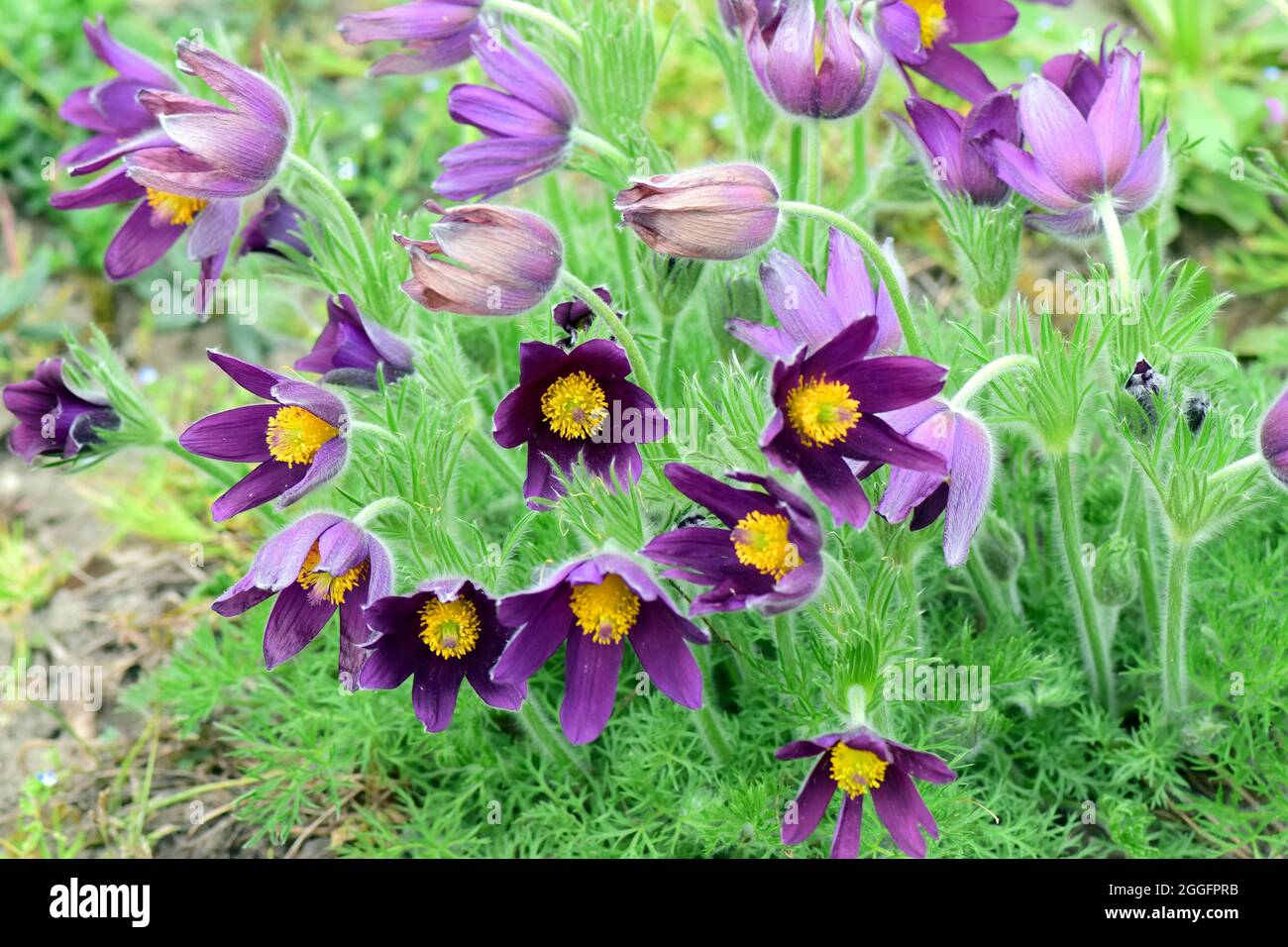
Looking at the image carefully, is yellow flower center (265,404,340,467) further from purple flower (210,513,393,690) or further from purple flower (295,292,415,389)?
purple flower (295,292,415,389)

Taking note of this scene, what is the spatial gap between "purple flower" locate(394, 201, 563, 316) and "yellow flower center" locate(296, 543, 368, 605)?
0.32 m

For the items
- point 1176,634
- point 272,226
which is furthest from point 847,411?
point 272,226

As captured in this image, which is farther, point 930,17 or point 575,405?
point 930,17

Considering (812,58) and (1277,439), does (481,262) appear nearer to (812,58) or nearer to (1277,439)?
(812,58)

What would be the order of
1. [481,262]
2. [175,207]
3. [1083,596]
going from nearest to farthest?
1. [481,262]
2. [1083,596]
3. [175,207]

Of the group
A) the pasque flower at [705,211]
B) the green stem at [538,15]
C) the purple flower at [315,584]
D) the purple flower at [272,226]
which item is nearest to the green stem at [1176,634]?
the pasque flower at [705,211]

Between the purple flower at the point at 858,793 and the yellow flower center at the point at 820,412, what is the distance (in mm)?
319

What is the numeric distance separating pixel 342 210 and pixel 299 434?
0.36m

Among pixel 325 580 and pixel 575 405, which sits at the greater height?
pixel 575 405

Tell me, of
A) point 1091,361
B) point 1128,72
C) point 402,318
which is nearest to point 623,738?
point 402,318

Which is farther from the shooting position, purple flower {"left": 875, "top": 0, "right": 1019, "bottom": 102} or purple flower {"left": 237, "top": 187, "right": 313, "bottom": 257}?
purple flower {"left": 237, "top": 187, "right": 313, "bottom": 257}

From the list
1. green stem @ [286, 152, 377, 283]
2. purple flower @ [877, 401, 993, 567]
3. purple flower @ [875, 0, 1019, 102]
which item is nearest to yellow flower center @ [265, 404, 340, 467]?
green stem @ [286, 152, 377, 283]

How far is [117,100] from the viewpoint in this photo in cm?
195

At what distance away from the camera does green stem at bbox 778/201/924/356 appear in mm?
1444
